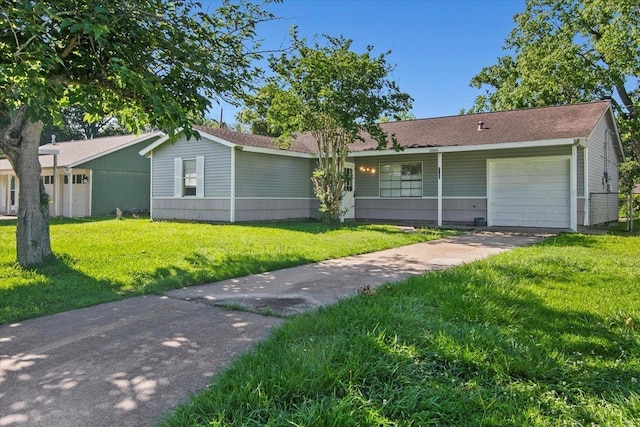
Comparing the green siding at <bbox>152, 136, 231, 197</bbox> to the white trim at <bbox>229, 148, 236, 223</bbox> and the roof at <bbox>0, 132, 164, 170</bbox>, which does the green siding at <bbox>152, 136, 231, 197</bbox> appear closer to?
the white trim at <bbox>229, 148, 236, 223</bbox>

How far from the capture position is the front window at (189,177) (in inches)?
648

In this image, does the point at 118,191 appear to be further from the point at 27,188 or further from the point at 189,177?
the point at 27,188

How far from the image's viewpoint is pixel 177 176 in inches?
659

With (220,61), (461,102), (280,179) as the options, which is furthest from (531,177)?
(461,102)

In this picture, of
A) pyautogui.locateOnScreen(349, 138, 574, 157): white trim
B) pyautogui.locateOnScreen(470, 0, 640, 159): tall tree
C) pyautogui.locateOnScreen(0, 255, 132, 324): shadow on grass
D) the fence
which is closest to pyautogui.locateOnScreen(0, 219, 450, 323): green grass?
pyautogui.locateOnScreen(0, 255, 132, 324): shadow on grass

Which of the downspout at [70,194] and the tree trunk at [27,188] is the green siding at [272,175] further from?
the downspout at [70,194]

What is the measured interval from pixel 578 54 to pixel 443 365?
71.9 feet

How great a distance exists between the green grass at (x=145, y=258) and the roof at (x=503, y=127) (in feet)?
13.8

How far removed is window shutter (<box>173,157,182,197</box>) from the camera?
16.7 metres

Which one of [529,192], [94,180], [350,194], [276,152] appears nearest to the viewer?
[529,192]

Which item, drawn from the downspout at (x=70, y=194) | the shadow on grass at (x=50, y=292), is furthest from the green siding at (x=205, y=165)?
the shadow on grass at (x=50, y=292)

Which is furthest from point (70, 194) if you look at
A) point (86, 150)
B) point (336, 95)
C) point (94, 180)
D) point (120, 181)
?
point (336, 95)

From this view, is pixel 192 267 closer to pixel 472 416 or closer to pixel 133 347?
pixel 133 347

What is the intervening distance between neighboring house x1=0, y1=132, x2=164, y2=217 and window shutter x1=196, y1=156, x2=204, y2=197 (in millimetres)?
4841
